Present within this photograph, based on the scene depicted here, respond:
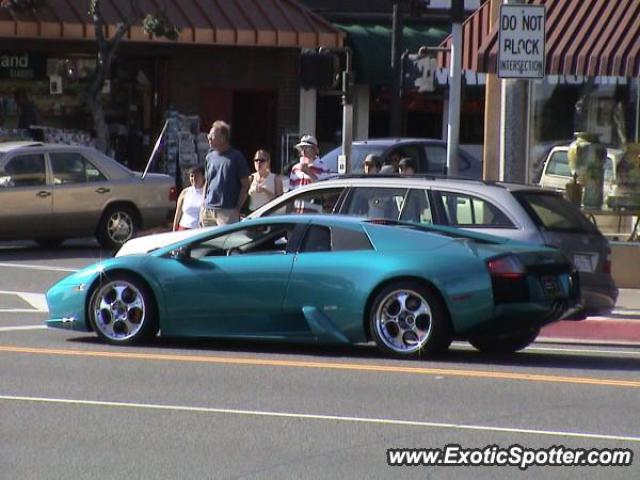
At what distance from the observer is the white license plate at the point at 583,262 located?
1416 centimetres

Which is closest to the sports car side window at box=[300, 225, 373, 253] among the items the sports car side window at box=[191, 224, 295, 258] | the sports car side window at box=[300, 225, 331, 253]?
the sports car side window at box=[300, 225, 331, 253]

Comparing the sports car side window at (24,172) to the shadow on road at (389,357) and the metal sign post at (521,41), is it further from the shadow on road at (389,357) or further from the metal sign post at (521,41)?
the shadow on road at (389,357)

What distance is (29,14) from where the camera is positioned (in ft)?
96.5

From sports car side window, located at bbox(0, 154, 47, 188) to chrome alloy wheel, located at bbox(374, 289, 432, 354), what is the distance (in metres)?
10.7

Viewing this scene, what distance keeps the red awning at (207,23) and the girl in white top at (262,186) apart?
41.8ft

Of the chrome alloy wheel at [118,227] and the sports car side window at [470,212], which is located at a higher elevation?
the sports car side window at [470,212]

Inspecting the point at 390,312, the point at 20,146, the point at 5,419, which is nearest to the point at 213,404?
the point at 5,419

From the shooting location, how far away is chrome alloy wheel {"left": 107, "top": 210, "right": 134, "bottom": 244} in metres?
22.6

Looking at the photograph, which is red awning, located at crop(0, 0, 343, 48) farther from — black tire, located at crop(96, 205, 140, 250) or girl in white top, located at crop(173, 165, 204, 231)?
girl in white top, located at crop(173, 165, 204, 231)

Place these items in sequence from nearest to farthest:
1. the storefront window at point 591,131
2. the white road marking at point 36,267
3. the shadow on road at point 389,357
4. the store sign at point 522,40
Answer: the shadow on road at point 389,357
the store sign at point 522,40
the storefront window at point 591,131
the white road marking at point 36,267

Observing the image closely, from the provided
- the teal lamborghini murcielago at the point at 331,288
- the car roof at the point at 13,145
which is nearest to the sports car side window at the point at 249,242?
the teal lamborghini murcielago at the point at 331,288

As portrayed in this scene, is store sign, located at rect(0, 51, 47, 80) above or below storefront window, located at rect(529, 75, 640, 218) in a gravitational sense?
above

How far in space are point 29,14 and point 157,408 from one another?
20730 millimetres

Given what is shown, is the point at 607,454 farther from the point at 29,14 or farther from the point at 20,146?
the point at 29,14
